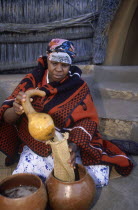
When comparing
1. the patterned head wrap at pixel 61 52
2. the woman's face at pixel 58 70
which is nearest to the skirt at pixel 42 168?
the woman's face at pixel 58 70

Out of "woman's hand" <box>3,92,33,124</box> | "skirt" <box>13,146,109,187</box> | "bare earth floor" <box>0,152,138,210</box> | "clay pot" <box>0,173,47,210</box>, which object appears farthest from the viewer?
"skirt" <box>13,146,109,187</box>

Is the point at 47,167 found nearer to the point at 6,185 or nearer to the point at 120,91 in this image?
the point at 6,185

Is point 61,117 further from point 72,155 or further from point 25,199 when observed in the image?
point 25,199

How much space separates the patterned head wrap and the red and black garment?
195 millimetres

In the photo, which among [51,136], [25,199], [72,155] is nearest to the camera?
[25,199]

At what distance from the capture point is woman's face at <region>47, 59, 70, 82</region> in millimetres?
2252

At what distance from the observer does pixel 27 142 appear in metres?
2.33

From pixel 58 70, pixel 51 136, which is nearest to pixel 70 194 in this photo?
pixel 51 136

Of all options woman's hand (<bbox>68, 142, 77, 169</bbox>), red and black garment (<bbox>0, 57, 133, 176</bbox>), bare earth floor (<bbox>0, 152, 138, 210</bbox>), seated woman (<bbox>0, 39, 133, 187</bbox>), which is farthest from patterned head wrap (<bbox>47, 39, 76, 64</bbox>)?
bare earth floor (<bbox>0, 152, 138, 210</bbox>)

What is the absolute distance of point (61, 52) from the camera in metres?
2.24

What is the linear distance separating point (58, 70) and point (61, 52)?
16cm

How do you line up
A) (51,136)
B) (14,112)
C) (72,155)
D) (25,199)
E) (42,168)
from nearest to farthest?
1. (25,199)
2. (51,136)
3. (72,155)
4. (14,112)
5. (42,168)

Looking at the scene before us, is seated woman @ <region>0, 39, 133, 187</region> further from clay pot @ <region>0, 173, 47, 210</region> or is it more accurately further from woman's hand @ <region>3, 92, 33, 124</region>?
clay pot @ <region>0, 173, 47, 210</region>

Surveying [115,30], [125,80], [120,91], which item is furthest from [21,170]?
[115,30]
